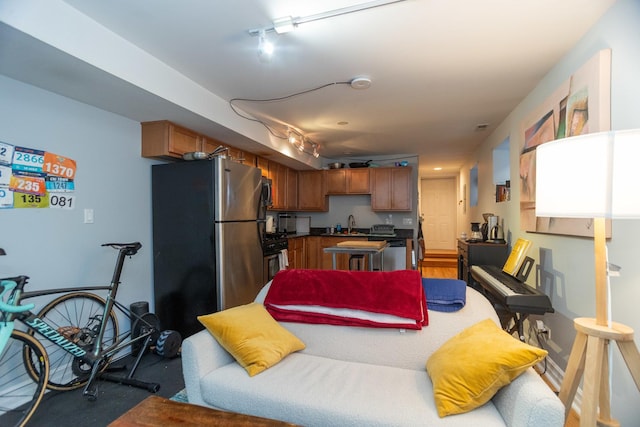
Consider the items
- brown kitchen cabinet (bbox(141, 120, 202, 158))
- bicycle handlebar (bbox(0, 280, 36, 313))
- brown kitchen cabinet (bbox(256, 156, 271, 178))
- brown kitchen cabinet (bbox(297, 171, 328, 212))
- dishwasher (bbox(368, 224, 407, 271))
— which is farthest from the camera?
brown kitchen cabinet (bbox(297, 171, 328, 212))

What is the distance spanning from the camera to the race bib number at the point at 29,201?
214cm

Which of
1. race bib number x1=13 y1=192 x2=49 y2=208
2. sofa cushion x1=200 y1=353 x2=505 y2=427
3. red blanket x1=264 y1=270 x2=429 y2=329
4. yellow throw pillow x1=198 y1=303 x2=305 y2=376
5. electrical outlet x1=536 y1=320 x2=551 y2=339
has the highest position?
race bib number x1=13 y1=192 x2=49 y2=208

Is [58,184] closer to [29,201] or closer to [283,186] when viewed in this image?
[29,201]

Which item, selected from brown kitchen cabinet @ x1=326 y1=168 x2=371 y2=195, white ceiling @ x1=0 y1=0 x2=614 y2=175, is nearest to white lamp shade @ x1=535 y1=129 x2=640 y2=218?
white ceiling @ x1=0 y1=0 x2=614 y2=175

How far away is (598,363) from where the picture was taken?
1.25 meters

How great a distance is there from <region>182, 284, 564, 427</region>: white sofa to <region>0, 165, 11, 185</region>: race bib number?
67.4 inches

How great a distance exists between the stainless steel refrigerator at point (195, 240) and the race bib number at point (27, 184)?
0.96 meters

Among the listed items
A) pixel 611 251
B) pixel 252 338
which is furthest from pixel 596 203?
pixel 252 338

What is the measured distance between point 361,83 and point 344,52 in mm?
492

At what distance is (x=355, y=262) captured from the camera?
4723 mm

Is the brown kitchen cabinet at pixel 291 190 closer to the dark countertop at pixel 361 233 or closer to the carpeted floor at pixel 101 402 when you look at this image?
the dark countertop at pixel 361 233

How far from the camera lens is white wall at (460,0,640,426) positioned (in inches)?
61.5

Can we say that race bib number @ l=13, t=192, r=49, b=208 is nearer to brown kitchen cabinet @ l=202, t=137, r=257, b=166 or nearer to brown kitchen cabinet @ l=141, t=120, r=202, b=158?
brown kitchen cabinet @ l=141, t=120, r=202, b=158

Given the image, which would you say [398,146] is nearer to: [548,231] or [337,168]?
[337,168]
